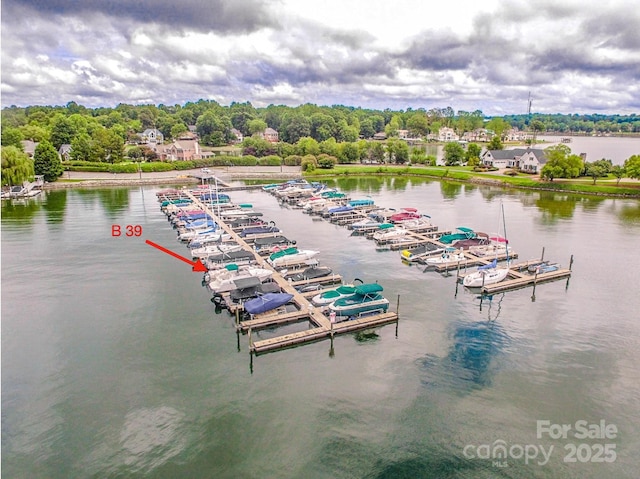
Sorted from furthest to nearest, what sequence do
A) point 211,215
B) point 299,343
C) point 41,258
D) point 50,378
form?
1. point 211,215
2. point 41,258
3. point 299,343
4. point 50,378

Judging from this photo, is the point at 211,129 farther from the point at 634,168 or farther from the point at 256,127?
the point at 634,168

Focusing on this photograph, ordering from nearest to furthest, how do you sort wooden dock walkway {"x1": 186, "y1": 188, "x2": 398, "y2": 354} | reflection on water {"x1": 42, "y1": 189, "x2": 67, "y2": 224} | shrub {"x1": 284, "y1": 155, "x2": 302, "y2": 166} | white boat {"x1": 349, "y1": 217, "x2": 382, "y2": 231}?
wooden dock walkway {"x1": 186, "y1": 188, "x2": 398, "y2": 354}
white boat {"x1": 349, "y1": 217, "x2": 382, "y2": 231}
reflection on water {"x1": 42, "y1": 189, "x2": 67, "y2": 224}
shrub {"x1": 284, "y1": 155, "x2": 302, "y2": 166}

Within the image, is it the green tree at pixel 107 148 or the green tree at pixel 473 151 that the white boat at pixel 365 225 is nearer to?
the green tree at pixel 473 151

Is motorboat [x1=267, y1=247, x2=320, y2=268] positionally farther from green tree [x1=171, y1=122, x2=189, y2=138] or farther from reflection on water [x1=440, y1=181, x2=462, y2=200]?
green tree [x1=171, y1=122, x2=189, y2=138]

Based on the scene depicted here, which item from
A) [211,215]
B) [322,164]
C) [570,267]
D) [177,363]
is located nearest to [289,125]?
[322,164]

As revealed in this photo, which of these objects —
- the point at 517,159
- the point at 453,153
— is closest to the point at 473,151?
the point at 453,153

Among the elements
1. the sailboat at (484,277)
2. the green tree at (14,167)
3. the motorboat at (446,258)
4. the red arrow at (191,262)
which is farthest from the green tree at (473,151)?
the green tree at (14,167)

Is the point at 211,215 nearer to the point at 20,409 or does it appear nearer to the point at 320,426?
the point at 20,409

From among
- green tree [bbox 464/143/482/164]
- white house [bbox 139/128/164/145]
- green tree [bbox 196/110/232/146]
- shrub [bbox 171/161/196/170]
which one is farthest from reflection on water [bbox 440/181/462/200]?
white house [bbox 139/128/164/145]
